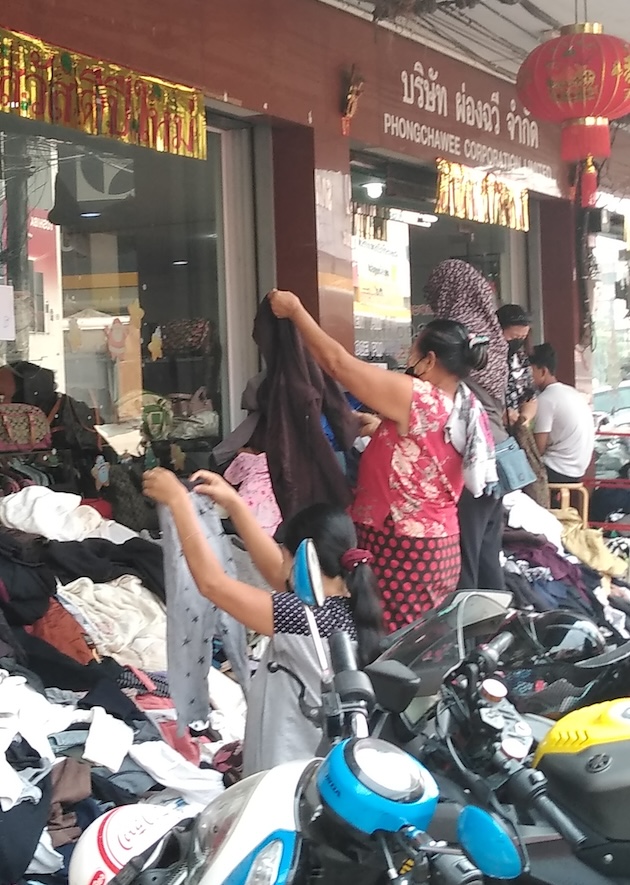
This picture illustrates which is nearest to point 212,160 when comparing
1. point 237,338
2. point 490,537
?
point 237,338

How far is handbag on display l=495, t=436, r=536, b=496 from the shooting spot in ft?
13.7

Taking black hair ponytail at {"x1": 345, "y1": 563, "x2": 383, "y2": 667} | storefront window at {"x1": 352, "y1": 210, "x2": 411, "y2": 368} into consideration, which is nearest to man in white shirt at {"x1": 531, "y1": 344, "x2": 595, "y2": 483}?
storefront window at {"x1": 352, "y1": 210, "x2": 411, "y2": 368}

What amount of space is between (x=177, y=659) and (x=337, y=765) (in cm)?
165

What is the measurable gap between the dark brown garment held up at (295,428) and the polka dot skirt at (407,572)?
42cm

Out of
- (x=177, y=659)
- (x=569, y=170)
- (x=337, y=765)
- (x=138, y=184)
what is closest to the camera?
(x=337, y=765)

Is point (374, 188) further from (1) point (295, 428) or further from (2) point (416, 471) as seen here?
(2) point (416, 471)

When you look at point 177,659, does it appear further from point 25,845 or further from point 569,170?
point 569,170

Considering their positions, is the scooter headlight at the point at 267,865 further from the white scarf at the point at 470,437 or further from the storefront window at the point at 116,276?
the storefront window at the point at 116,276

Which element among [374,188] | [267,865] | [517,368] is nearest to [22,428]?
[374,188]

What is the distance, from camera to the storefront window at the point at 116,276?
4574mm

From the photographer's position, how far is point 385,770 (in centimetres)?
108

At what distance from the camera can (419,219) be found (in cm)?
663

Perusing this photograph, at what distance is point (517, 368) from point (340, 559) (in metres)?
3.93

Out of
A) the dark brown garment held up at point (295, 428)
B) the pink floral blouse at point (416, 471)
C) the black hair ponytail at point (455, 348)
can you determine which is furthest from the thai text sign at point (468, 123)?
the pink floral blouse at point (416, 471)
